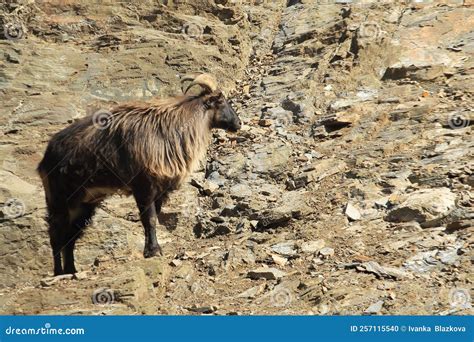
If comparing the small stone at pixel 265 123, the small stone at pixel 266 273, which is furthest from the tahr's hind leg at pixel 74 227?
the small stone at pixel 265 123

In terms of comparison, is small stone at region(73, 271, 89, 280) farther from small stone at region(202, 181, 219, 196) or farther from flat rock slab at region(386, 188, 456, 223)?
flat rock slab at region(386, 188, 456, 223)

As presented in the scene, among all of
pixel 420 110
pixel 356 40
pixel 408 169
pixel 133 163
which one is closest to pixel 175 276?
pixel 133 163

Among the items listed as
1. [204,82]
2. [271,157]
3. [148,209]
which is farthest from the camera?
[271,157]

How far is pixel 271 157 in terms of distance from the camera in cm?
1143

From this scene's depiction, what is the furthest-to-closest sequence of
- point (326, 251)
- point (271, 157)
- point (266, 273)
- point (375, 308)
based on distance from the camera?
1. point (271, 157)
2. point (326, 251)
3. point (266, 273)
4. point (375, 308)

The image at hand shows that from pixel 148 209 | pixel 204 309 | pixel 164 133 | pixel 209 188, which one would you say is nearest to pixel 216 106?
pixel 164 133

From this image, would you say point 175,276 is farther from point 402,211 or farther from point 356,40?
point 356,40

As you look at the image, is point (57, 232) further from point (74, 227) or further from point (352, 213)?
point (352, 213)

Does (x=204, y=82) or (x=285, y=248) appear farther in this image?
(x=204, y=82)

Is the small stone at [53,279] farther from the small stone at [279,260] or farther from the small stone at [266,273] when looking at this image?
the small stone at [279,260]

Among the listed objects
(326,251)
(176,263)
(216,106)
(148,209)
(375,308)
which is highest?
(216,106)

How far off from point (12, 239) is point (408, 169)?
5.21 meters

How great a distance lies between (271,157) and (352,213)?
2117 mm

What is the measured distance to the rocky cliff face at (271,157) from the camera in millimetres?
8188
